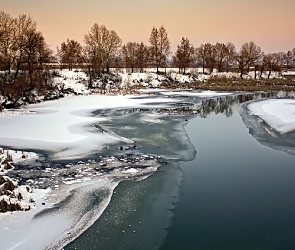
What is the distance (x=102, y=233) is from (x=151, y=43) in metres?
59.9

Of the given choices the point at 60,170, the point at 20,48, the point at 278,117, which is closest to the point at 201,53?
the point at 20,48

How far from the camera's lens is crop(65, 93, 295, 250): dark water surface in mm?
6801

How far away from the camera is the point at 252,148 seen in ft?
48.1

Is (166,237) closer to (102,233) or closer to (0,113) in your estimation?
(102,233)

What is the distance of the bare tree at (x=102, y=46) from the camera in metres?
55.3

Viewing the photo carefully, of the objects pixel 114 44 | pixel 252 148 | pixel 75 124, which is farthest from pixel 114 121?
pixel 114 44

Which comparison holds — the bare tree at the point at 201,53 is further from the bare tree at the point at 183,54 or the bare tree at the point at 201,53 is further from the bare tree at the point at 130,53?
the bare tree at the point at 130,53

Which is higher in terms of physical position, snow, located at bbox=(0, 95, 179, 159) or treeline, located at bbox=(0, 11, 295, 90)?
treeline, located at bbox=(0, 11, 295, 90)

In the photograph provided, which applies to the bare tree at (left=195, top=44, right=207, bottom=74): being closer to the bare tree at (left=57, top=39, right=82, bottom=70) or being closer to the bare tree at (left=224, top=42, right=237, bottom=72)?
the bare tree at (left=224, top=42, right=237, bottom=72)

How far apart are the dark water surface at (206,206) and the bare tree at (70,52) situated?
47.0 metres

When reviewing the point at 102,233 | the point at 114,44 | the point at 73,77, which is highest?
the point at 114,44

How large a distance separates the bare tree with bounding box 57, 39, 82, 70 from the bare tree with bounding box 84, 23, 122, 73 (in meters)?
2.98

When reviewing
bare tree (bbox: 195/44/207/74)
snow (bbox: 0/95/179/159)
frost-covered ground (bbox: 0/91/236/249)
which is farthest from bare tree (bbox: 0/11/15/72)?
bare tree (bbox: 195/44/207/74)

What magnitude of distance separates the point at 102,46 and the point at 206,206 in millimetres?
53104
